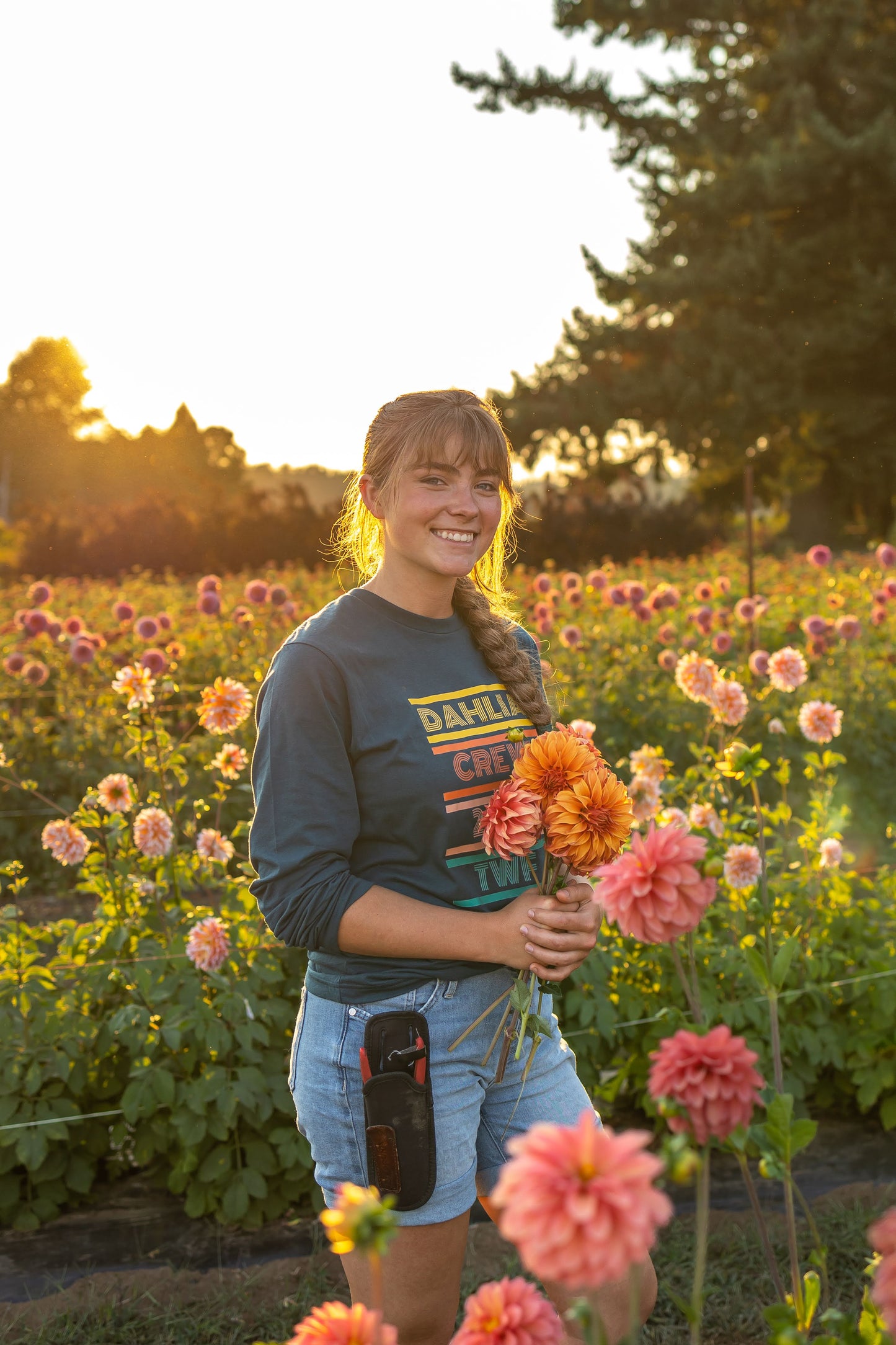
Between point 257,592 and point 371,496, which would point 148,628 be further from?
point 371,496

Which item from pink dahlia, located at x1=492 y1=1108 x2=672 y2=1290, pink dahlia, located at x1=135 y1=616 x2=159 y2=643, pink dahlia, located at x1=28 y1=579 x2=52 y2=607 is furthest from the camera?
pink dahlia, located at x1=28 y1=579 x2=52 y2=607

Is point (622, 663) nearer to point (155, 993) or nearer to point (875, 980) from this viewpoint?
point (875, 980)

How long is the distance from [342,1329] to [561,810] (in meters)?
0.71

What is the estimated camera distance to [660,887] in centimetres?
96

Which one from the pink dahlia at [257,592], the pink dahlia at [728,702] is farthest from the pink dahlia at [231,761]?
the pink dahlia at [257,592]

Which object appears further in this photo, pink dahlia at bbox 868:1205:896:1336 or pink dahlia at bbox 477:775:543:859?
pink dahlia at bbox 477:775:543:859

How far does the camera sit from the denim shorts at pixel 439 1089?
169 centimetres

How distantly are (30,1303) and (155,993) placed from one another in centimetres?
72

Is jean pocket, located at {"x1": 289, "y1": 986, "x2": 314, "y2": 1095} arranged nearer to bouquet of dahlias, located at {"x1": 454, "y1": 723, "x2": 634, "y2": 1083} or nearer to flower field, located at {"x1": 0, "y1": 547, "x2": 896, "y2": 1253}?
bouquet of dahlias, located at {"x1": 454, "y1": 723, "x2": 634, "y2": 1083}

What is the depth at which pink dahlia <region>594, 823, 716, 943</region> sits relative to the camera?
3.14ft

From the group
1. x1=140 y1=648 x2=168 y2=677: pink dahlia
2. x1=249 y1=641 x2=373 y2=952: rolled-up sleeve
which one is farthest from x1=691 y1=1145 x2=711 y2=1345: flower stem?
x1=140 y1=648 x2=168 y2=677: pink dahlia

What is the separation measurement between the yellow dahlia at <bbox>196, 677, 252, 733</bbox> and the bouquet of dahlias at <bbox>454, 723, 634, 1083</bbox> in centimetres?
172

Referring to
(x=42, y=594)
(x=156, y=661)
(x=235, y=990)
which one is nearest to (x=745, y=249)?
(x=42, y=594)

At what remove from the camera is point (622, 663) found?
7.62m
